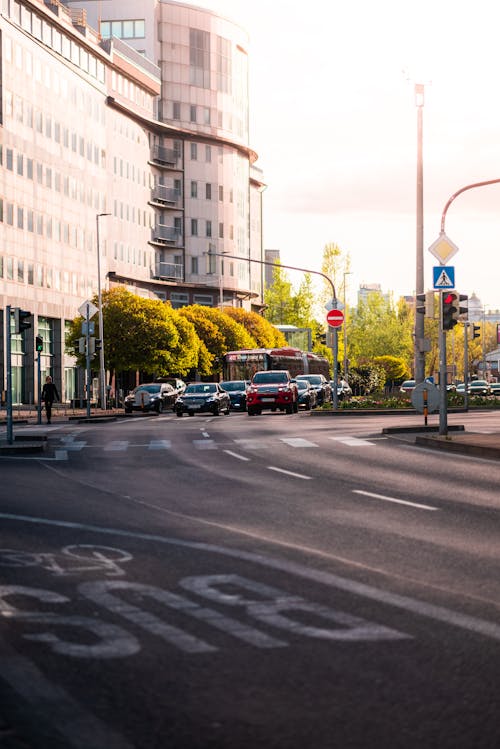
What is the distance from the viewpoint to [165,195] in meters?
110

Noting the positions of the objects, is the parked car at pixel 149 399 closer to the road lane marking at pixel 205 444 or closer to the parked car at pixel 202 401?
the parked car at pixel 202 401

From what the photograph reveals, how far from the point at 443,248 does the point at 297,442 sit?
537cm

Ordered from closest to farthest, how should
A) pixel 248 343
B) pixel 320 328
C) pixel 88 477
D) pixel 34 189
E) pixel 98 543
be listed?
pixel 98 543 → pixel 88 477 → pixel 34 189 → pixel 248 343 → pixel 320 328

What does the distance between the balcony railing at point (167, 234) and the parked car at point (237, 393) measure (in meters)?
46.5

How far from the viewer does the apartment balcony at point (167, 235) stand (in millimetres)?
108312

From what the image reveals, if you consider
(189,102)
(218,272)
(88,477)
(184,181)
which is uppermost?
(189,102)

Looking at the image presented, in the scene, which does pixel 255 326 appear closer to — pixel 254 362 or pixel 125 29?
pixel 125 29

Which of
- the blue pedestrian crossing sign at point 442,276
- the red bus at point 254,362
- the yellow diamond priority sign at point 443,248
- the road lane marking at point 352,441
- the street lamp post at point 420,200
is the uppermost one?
the street lamp post at point 420,200

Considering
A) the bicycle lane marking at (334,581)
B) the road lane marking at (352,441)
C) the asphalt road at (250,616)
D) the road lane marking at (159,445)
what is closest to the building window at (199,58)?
the road lane marking at (352,441)

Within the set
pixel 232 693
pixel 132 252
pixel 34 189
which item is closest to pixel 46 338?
pixel 34 189

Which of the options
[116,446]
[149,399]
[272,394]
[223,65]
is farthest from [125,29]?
[116,446]

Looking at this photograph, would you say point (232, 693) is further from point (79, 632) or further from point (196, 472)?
point (196, 472)

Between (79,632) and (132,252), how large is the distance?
94.3m

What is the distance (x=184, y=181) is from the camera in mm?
113312
